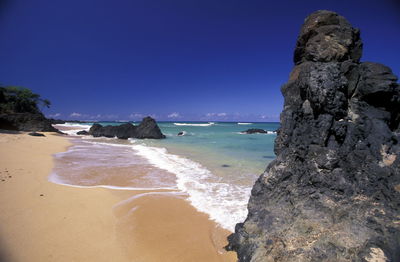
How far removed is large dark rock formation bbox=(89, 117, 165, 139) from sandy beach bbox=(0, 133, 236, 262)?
872 inches

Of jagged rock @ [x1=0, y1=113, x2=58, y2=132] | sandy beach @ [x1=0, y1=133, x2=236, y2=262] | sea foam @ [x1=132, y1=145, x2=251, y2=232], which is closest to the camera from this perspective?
sandy beach @ [x1=0, y1=133, x2=236, y2=262]

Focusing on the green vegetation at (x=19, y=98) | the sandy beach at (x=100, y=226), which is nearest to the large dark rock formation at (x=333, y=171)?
the sandy beach at (x=100, y=226)

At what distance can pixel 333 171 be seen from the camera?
289cm

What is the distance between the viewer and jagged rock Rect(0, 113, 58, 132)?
21500 millimetres

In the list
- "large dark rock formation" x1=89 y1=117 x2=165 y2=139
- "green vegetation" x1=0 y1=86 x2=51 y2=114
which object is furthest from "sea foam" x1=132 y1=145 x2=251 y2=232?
"green vegetation" x1=0 y1=86 x2=51 y2=114

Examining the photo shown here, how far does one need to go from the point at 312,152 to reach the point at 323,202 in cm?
81

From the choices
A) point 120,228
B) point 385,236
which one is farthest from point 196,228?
point 385,236

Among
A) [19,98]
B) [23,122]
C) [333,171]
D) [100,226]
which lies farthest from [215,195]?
[19,98]

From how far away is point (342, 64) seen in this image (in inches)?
132

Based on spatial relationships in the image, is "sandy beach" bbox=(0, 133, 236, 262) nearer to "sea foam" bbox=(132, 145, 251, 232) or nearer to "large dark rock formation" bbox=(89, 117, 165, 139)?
"sea foam" bbox=(132, 145, 251, 232)

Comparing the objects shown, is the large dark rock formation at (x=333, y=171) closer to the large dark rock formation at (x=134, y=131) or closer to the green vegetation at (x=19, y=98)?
the large dark rock formation at (x=134, y=131)

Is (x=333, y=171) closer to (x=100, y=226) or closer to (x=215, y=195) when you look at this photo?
(x=215, y=195)

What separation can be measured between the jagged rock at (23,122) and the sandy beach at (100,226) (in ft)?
74.6

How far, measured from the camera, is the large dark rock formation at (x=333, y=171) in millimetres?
2318
